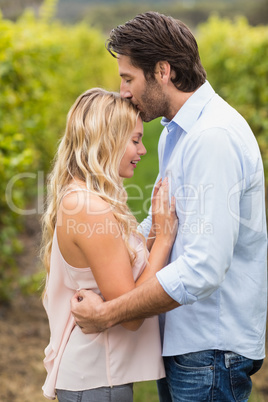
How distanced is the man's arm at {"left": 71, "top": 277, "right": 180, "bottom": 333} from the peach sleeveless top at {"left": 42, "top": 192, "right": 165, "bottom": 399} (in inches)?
3.4

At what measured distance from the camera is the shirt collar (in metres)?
2.26

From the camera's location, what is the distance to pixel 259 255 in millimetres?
2271

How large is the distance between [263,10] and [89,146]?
139 ft

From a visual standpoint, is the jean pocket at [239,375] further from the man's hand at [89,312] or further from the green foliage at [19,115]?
the green foliage at [19,115]

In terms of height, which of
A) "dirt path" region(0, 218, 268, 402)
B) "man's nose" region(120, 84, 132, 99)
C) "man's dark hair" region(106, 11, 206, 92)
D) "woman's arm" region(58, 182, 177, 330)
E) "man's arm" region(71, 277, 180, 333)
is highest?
"man's dark hair" region(106, 11, 206, 92)

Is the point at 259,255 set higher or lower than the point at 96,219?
lower

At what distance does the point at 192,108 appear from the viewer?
228 centimetres

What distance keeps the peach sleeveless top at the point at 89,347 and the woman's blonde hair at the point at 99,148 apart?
0.20 m

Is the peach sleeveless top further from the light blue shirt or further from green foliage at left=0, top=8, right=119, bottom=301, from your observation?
green foliage at left=0, top=8, right=119, bottom=301

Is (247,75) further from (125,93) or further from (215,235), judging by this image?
(215,235)

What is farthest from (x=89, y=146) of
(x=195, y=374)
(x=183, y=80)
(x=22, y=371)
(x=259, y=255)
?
(x=22, y=371)

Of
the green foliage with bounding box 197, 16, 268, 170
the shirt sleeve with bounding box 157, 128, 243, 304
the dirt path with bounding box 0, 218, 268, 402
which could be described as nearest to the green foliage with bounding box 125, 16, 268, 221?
the green foliage with bounding box 197, 16, 268, 170

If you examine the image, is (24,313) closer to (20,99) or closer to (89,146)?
(20,99)

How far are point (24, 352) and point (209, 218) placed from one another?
328 cm
